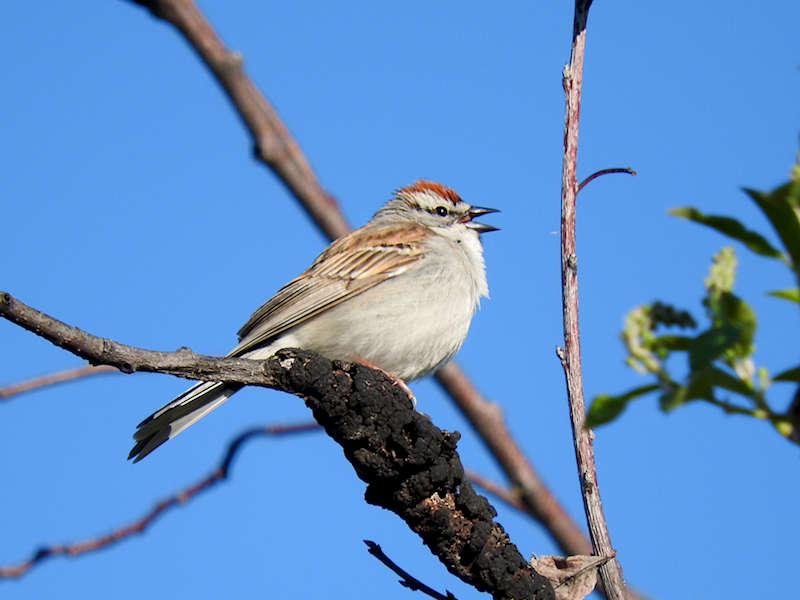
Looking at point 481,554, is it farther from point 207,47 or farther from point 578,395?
point 207,47

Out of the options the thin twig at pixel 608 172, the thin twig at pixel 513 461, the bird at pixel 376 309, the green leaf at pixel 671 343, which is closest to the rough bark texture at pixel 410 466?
the thin twig at pixel 608 172

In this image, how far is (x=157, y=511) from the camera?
4.24m

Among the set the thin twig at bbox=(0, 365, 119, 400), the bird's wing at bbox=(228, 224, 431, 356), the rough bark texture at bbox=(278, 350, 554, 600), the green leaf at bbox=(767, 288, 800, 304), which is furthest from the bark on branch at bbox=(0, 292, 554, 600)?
the bird's wing at bbox=(228, 224, 431, 356)

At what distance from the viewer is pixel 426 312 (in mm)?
5062

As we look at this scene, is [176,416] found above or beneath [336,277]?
beneath

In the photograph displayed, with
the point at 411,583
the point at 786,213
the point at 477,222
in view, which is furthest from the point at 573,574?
the point at 477,222

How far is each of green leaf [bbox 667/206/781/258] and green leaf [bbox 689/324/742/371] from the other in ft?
0.39

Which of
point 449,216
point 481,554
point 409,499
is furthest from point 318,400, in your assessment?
point 449,216

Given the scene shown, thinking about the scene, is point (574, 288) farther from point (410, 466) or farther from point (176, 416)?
point (176, 416)

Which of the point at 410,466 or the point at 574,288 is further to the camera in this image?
the point at 410,466

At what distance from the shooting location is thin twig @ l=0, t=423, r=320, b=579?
13.4ft

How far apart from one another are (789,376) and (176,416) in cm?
377

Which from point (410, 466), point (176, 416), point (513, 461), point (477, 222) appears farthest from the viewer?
point (477, 222)

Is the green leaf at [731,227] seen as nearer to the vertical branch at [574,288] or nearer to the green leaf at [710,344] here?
the green leaf at [710,344]
